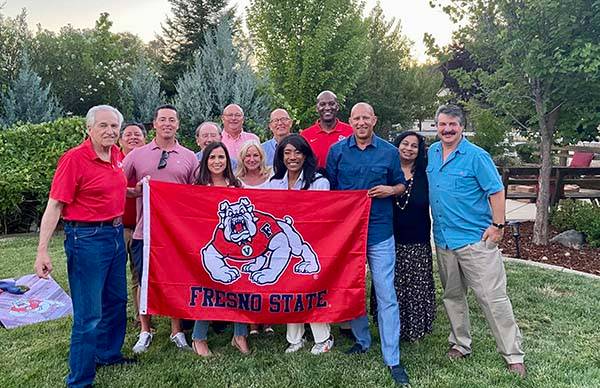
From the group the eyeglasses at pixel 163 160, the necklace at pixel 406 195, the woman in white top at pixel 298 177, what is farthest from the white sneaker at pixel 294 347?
the eyeglasses at pixel 163 160

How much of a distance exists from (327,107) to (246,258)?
1.75 metres

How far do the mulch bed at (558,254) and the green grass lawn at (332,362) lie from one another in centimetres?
192

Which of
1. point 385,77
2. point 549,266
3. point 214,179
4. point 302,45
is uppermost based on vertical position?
point 302,45

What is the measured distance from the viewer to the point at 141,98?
14.1 m

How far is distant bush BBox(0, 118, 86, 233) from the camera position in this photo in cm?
875

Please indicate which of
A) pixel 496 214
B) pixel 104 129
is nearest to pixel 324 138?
pixel 496 214

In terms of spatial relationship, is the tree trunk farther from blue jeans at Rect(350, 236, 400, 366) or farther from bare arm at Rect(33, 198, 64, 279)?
bare arm at Rect(33, 198, 64, 279)

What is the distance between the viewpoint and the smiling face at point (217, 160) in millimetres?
4016

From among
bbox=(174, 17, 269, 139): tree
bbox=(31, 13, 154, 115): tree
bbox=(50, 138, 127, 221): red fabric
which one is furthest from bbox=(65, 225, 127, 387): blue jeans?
bbox=(31, 13, 154, 115): tree

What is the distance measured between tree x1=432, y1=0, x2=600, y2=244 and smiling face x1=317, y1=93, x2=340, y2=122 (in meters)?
3.21

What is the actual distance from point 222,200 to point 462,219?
6.00 ft

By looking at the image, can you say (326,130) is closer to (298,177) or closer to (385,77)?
(298,177)

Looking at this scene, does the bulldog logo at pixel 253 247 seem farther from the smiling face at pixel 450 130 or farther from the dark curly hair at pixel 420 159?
the smiling face at pixel 450 130

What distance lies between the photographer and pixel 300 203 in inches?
155
